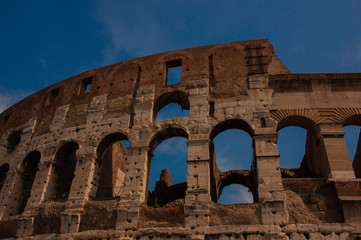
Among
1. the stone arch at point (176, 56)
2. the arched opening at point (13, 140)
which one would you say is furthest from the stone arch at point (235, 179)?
the arched opening at point (13, 140)

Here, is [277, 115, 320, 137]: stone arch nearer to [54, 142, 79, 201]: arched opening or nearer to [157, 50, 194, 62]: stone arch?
[157, 50, 194, 62]: stone arch

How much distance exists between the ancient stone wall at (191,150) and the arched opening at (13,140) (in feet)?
0.28

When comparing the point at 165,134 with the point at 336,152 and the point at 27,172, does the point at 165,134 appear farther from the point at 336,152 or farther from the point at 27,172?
the point at 27,172

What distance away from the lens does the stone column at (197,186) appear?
28.6 feet

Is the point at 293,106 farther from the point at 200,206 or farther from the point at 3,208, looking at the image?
the point at 3,208

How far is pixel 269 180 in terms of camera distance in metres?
8.93

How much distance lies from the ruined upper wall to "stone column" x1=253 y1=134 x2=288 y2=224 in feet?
6.26

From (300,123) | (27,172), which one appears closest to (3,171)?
(27,172)

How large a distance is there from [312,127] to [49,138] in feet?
30.2

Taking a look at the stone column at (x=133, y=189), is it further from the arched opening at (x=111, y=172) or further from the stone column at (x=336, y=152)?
the stone column at (x=336, y=152)

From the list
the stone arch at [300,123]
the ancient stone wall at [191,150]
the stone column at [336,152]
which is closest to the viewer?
the ancient stone wall at [191,150]

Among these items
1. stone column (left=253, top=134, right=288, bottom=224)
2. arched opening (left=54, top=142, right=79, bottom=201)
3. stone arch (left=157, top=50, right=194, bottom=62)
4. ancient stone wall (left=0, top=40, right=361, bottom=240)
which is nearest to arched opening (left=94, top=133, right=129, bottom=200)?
ancient stone wall (left=0, top=40, right=361, bottom=240)

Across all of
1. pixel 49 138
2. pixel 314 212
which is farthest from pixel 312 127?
pixel 49 138

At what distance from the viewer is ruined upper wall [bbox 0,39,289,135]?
11328 mm
